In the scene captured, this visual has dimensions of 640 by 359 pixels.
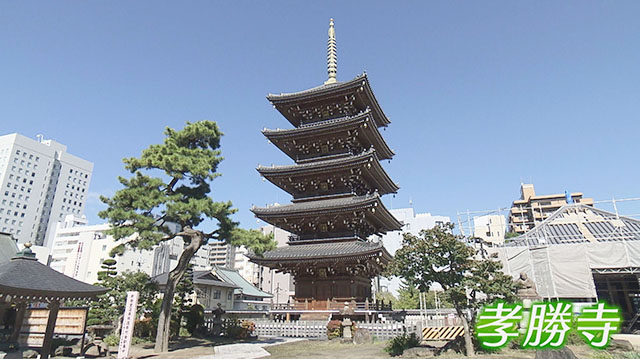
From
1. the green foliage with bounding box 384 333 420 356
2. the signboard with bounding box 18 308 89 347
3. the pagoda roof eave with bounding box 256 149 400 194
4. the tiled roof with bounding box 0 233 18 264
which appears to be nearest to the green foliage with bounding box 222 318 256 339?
the signboard with bounding box 18 308 89 347

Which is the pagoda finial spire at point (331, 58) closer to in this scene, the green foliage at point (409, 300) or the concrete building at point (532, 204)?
the green foliage at point (409, 300)

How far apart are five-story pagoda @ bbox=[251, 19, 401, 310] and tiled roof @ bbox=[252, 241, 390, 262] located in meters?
0.06

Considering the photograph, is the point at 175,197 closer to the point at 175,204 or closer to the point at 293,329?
the point at 175,204

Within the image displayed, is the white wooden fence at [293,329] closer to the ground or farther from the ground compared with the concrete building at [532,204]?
closer to the ground

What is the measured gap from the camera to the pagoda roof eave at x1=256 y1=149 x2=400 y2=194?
80.4 feet

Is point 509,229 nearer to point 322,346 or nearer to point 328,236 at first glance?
point 328,236

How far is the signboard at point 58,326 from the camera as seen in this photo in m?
15.1

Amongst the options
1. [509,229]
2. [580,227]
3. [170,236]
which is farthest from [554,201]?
[170,236]

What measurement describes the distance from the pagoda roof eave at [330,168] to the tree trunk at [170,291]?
385 inches

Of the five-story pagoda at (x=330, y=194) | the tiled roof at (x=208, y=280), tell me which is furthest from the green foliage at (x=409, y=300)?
the five-story pagoda at (x=330, y=194)

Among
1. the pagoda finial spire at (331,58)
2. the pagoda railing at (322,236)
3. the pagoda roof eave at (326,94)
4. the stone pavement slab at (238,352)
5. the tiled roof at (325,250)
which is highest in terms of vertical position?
the pagoda finial spire at (331,58)

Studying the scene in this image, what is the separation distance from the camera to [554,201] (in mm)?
80188

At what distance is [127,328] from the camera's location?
13.2m

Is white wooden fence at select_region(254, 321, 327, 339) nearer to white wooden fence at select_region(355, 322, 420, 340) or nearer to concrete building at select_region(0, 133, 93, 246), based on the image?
white wooden fence at select_region(355, 322, 420, 340)
